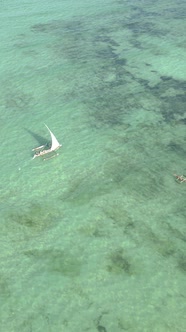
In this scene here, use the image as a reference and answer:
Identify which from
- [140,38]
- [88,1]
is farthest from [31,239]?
[88,1]

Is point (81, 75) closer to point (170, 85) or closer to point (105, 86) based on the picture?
point (105, 86)

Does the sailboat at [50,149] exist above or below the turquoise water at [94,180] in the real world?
above

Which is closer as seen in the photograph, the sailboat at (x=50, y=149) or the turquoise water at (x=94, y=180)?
the turquoise water at (x=94, y=180)

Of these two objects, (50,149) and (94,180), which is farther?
(50,149)

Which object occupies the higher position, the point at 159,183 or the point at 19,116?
the point at 19,116

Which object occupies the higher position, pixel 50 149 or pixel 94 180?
pixel 50 149

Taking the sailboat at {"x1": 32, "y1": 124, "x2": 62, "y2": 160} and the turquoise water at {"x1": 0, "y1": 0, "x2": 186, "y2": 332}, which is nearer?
the turquoise water at {"x1": 0, "y1": 0, "x2": 186, "y2": 332}

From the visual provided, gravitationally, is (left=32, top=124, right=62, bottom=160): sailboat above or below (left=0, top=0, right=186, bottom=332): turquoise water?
above

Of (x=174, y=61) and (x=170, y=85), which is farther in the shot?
(x=174, y=61)
